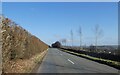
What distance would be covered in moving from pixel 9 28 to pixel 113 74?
24.4 ft

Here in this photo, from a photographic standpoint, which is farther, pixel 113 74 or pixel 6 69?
pixel 113 74

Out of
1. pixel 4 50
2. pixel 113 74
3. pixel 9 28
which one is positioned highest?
pixel 9 28

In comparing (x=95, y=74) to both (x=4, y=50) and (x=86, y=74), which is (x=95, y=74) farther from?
(x=4, y=50)

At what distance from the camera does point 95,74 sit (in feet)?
57.2

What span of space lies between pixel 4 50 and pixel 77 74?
6213 mm

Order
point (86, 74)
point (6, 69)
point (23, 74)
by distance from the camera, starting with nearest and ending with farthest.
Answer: point (6, 69) < point (23, 74) < point (86, 74)

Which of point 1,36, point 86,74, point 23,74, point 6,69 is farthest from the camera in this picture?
point 86,74

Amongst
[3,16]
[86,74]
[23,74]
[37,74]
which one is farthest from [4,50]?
[86,74]

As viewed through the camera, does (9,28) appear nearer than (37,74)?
Yes

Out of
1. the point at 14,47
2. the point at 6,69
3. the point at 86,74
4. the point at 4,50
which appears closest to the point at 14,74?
the point at 6,69

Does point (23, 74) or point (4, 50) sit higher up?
point (4, 50)

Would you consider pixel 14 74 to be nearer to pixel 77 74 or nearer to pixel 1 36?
pixel 1 36

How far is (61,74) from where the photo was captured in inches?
680

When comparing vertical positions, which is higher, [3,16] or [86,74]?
[3,16]
